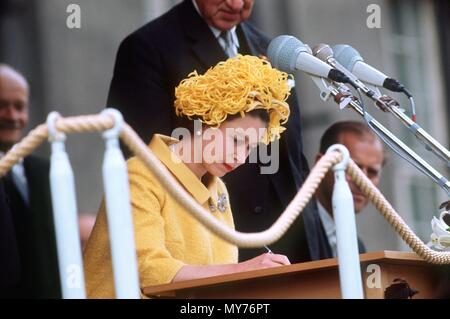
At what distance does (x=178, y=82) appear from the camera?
522 cm

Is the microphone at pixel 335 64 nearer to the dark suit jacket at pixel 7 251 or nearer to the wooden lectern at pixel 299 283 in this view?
the wooden lectern at pixel 299 283

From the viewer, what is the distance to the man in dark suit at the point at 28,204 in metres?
5.39

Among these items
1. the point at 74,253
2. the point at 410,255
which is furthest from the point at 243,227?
the point at 74,253

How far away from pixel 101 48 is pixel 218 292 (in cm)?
208

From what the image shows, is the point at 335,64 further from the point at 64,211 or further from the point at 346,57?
the point at 64,211

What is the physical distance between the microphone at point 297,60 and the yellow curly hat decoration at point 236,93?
6cm

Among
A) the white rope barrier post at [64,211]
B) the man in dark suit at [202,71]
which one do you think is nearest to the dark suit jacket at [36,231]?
the man in dark suit at [202,71]

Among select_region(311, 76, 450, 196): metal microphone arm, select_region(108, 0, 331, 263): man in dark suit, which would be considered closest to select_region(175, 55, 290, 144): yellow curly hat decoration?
select_region(311, 76, 450, 196): metal microphone arm

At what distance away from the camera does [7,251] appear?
15.5 feet

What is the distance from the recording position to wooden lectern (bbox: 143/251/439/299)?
4.06m

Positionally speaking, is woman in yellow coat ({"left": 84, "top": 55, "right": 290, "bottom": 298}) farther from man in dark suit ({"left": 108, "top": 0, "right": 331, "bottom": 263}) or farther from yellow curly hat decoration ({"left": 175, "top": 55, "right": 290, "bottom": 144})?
man in dark suit ({"left": 108, "top": 0, "right": 331, "bottom": 263})

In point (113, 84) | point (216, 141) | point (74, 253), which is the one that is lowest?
point (74, 253)

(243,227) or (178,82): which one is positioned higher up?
(178,82)
